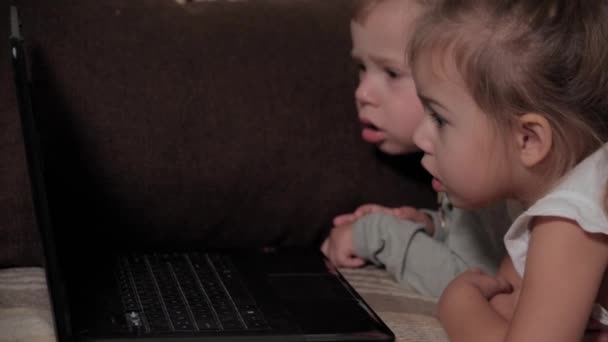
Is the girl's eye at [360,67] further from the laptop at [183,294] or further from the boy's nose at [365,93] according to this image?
the laptop at [183,294]

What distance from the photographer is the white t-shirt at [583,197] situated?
958 mm

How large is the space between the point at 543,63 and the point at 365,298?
0.44 m

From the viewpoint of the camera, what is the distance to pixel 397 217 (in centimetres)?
144

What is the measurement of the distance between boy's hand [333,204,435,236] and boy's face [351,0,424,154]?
0.31 feet

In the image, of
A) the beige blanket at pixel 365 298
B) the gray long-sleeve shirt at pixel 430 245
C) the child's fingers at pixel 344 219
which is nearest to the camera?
the beige blanket at pixel 365 298

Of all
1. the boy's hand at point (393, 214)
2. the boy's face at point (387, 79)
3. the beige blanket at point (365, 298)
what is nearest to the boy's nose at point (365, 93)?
the boy's face at point (387, 79)

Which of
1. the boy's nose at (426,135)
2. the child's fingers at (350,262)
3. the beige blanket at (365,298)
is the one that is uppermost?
the boy's nose at (426,135)

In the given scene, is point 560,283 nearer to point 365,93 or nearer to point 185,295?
point 185,295

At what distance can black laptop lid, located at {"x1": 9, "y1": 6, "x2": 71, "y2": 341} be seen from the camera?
3.17 ft

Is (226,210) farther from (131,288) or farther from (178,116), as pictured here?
(131,288)

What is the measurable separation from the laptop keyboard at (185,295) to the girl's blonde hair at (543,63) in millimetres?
376

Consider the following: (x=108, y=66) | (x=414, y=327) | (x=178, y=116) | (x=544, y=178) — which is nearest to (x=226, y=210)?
(x=178, y=116)

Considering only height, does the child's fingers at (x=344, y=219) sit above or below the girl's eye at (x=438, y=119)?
below

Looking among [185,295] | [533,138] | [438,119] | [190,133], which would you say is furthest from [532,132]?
[190,133]
